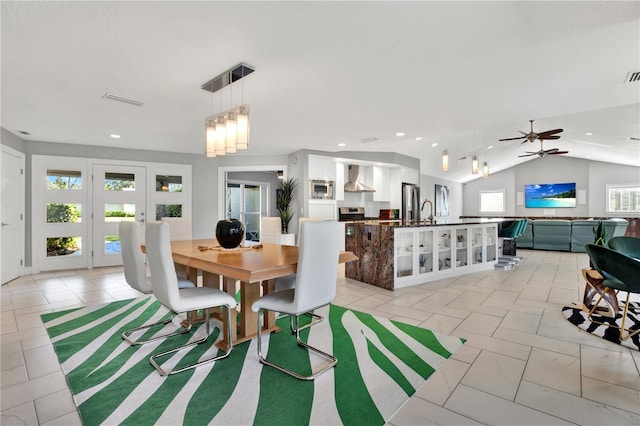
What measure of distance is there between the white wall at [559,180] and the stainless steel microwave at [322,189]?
28.0 ft

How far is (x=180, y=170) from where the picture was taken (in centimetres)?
658

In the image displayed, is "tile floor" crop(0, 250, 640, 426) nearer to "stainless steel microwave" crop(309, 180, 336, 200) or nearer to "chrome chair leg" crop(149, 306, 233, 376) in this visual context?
"chrome chair leg" crop(149, 306, 233, 376)

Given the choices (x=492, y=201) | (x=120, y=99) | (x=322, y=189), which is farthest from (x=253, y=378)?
(x=492, y=201)

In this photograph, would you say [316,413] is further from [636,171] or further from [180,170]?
[636,171]

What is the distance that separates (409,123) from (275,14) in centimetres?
295

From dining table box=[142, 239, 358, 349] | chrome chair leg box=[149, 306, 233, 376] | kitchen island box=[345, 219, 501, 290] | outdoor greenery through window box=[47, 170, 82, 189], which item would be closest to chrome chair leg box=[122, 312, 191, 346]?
dining table box=[142, 239, 358, 349]

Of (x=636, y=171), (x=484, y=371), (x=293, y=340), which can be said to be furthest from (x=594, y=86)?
(x=636, y=171)

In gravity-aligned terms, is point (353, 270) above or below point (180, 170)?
below

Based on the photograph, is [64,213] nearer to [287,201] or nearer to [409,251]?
[287,201]

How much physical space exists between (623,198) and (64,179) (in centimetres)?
1460

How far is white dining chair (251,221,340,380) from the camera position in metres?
1.99

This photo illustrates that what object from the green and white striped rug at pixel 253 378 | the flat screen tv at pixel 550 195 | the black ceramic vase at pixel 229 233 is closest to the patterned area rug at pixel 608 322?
the green and white striped rug at pixel 253 378

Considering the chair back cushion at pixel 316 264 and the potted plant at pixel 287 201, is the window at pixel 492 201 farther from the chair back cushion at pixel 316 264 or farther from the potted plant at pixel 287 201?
the chair back cushion at pixel 316 264

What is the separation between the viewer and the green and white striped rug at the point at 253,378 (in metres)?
1.64
